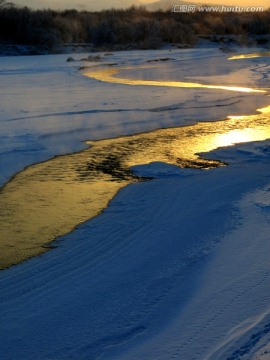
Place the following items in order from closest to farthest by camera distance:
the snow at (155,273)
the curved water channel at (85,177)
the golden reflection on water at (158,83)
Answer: the snow at (155,273), the curved water channel at (85,177), the golden reflection on water at (158,83)

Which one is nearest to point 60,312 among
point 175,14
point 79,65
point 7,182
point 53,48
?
point 7,182

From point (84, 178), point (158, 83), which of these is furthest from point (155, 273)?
point (158, 83)

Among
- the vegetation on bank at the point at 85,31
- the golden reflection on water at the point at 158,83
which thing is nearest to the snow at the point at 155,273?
the golden reflection on water at the point at 158,83

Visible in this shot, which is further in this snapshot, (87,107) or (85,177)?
(87,107)

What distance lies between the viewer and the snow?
3100 mm

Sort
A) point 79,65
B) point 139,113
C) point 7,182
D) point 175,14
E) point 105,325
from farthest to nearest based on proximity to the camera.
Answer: point 175,14 < point 79,65 < point 139,113 < point 7,182 < point 105,325

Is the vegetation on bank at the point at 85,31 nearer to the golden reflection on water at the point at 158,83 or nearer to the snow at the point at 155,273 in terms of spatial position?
Answer: the golden reflection on water at the point at 158,83

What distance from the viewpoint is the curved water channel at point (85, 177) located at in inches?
192

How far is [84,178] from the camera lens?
6.49 m

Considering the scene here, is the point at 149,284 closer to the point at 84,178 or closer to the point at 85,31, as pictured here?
the point at 84,178

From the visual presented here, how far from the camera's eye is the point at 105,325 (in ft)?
10.8

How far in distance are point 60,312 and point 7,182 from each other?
3061 millimetres

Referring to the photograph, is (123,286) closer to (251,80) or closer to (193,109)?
(193,109)

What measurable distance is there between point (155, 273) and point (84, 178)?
2695 millimetres
